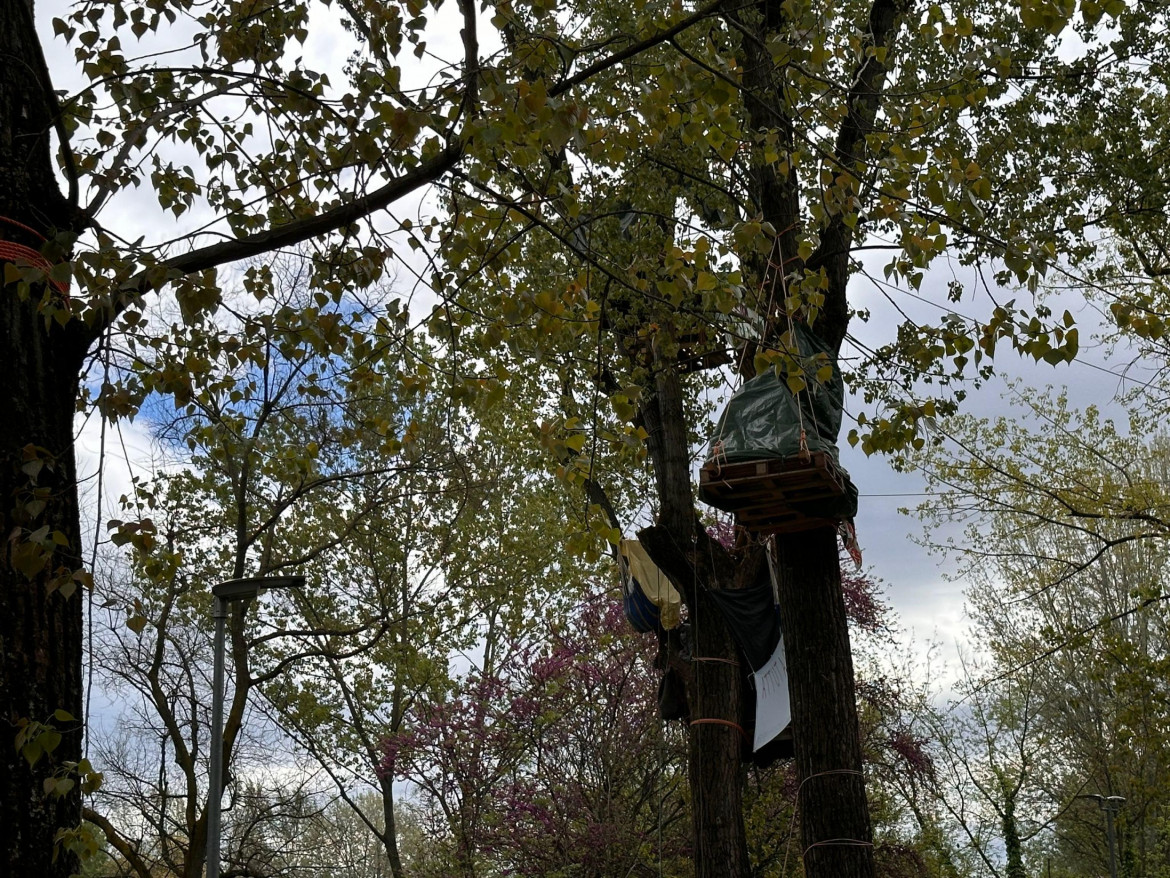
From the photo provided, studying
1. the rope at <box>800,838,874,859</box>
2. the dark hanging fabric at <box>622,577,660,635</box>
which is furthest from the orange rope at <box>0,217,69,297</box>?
the dark hanging fabric at <box>622,577,660,635</box>

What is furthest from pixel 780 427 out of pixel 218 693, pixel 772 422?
pixel 218 693

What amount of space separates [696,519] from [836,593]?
4.19 m

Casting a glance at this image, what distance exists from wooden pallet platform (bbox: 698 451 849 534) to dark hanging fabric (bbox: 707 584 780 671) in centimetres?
392

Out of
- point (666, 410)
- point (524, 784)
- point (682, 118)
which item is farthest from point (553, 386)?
point (682, 118)

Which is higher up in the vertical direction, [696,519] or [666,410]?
[666,410]

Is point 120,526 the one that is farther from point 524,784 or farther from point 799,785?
point 524,784

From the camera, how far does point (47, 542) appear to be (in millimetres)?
3221

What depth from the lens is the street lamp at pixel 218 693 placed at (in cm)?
1185

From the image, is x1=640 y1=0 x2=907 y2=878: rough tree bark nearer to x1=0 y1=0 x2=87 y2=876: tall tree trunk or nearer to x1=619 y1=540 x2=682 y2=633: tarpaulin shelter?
x1=619 y1=540 x2=682 y2=633: tarpaulin shelter

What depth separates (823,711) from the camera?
7371mm

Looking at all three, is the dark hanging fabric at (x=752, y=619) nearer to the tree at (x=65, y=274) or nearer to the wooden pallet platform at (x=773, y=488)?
the wooden pallet platform at (x=773, y=488)

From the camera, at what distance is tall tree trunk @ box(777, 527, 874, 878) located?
703 cm

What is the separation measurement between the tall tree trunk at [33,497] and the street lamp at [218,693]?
849 cm

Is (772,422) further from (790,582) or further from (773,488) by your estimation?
(790,582)
